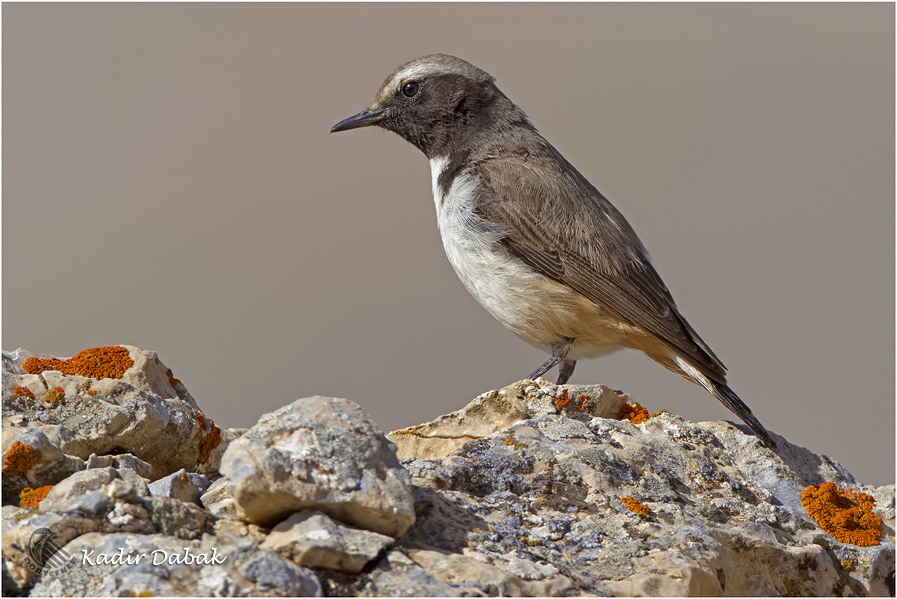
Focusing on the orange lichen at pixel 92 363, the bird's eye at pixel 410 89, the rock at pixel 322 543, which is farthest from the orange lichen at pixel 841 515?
the bird's eye at pixel 410 89

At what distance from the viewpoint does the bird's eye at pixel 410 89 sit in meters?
7.03

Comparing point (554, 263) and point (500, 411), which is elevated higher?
point (554, 263)

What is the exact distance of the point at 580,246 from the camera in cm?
602

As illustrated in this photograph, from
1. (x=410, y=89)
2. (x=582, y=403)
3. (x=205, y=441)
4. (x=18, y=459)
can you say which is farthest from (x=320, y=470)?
(x=410, y=89)

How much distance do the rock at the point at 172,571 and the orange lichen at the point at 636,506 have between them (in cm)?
156

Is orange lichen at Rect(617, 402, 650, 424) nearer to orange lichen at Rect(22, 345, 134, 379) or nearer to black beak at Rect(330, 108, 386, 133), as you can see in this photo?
orange lichen at Rect(22, 345, 134, 379)

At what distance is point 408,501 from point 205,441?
1736mm

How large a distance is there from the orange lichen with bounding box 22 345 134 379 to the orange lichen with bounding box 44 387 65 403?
1.09ft

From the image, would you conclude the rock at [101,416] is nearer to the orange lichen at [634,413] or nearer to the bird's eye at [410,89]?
the orange lichen at [634,413]

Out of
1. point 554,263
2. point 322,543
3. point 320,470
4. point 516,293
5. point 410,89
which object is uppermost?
point 410,89

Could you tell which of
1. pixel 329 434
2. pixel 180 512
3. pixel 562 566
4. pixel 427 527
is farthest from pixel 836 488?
pixel 180 512

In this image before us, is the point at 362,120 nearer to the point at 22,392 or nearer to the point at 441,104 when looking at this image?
the point at 441,104

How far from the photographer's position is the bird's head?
271 inches

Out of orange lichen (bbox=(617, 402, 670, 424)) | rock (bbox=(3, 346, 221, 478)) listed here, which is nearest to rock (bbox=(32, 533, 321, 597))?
rock (bbox=(3, 346, 221, 478))
